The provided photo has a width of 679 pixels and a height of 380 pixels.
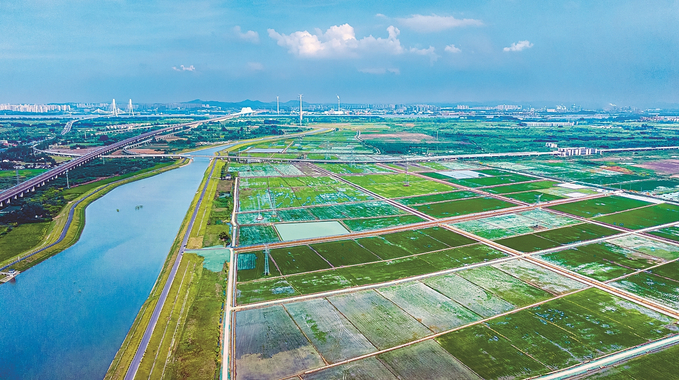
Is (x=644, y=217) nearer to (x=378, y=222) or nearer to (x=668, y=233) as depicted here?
(x=668, y=233)

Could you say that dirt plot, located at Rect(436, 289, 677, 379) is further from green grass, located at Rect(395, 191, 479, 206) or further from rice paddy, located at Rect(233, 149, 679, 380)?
green grass, located at Rect(395, 191, 479, 206)

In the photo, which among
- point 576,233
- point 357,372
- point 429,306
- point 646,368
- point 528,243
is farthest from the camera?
point 576,233

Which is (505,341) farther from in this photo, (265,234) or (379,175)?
(379,175)

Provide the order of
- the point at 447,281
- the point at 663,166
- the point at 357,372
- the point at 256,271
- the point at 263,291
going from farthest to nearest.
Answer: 1. the point at 663,166
2. the point at 256,271
3. the point at 447,281
4. the point at 263,291
5. the point at 357,372

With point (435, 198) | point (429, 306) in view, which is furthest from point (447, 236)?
point (435, 198)

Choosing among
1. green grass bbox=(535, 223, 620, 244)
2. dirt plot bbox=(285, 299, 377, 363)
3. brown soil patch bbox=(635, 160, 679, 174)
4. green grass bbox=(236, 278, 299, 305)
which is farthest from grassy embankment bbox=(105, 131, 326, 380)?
brown soil patch bbox=(635, 160, 679, 174)

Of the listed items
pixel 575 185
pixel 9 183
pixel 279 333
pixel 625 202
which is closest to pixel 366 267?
pixel 279 333

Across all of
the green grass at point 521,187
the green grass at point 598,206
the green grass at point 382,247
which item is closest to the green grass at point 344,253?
the green grass at point 382,247

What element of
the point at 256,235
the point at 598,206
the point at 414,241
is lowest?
the point at 414,241
